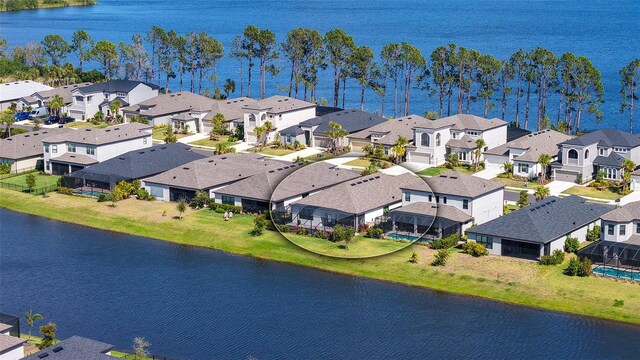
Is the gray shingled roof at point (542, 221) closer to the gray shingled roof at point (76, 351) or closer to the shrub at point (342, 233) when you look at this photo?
the shrub at point (342, 233)

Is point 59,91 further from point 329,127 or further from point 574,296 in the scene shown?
point 574,296

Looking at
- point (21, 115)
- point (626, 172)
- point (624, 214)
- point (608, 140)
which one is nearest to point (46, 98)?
point (21, 115)

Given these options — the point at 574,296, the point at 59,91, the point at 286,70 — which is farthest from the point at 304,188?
the point at 286,70

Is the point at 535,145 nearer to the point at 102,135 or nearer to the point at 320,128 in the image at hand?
the point at 320,128

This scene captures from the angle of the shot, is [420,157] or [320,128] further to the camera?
[320,128]

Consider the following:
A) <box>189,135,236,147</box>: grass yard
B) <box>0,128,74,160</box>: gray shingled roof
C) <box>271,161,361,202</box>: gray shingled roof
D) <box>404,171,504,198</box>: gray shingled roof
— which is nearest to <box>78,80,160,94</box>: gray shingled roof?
<box>189,135,236,147</box>: grass yard

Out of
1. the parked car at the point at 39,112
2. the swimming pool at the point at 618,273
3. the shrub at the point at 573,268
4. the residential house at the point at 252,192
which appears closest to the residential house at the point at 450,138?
the residential house at the point at 252,192

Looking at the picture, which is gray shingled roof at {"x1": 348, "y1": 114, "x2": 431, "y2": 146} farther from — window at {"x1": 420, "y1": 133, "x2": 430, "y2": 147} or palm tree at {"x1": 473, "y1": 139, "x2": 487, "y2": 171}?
palm tree at {"x1": 473, "y1": 139, "x2": 487, "y2": 171}
